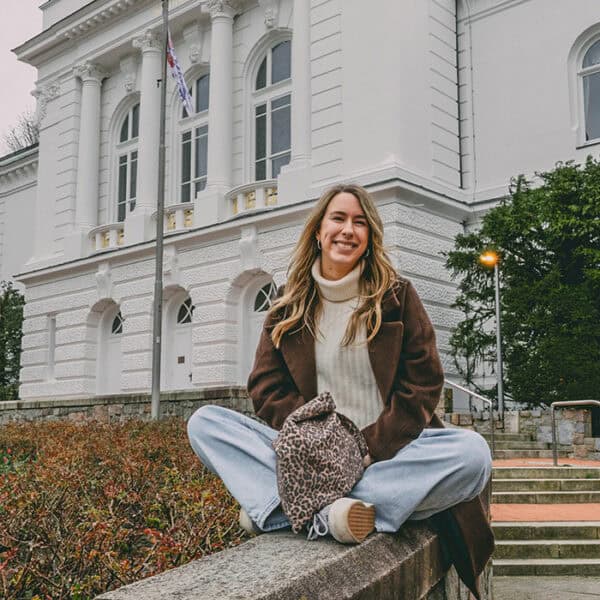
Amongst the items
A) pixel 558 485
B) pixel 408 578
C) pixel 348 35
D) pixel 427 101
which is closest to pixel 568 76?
pixel 427 101

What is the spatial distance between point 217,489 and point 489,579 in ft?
5.45

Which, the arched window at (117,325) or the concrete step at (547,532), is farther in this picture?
the arched window at (117,325)

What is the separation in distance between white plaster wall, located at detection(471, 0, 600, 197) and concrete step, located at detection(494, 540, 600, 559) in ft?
39.4

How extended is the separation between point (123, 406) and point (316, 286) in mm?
14197

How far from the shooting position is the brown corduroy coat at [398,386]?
3287mm

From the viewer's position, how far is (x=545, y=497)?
858cm

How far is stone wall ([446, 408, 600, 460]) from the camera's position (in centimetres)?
1218

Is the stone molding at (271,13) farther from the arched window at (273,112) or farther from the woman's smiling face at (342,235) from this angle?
the woman's smiling face at (342,235)

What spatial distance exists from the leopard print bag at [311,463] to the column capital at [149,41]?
71.0 feet

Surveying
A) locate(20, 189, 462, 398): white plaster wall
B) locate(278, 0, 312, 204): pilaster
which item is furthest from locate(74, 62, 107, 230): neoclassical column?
locate(278, 0, 312, 204): pilaster

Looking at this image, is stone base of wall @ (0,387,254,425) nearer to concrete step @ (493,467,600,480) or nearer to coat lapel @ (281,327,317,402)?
concrete step @ (493,467,600,480)

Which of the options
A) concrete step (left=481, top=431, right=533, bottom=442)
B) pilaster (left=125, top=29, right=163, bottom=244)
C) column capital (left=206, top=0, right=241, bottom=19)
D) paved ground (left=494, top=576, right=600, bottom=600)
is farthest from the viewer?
pilaster (left=125, top=29, right=163, bottom=244)

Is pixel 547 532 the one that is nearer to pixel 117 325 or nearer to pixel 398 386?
pixel 398 386

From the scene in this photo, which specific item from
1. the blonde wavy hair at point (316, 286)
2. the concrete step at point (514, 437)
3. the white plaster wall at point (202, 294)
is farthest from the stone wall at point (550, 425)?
the blonde wavy hair at point (316, 286)
